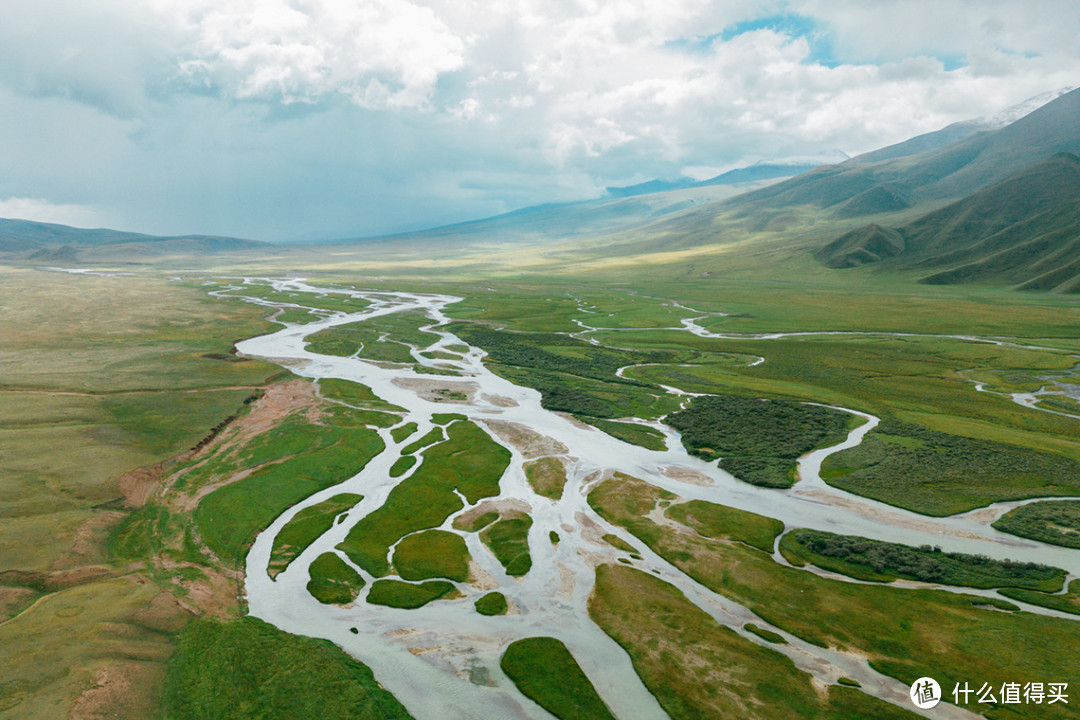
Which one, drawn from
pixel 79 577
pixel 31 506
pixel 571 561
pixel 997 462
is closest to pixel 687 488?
pixel 571 561

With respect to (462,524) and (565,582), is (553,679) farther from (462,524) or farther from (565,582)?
(462,524)

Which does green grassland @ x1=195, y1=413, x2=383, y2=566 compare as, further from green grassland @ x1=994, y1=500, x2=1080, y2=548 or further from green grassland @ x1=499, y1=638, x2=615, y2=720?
green grassland @ x1=994, y1=500, x2=1080, y2=548

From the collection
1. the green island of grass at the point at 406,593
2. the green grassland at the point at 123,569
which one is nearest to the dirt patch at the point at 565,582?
the green island of grass at the point at 406,593

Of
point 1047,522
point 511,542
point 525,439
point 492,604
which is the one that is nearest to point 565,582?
point 492,604

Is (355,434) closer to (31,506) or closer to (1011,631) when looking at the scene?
(31,506)

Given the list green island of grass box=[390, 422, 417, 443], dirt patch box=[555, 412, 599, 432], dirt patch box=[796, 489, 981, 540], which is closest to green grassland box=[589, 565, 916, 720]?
dirt patch box=[796, 489, 981, 540]
